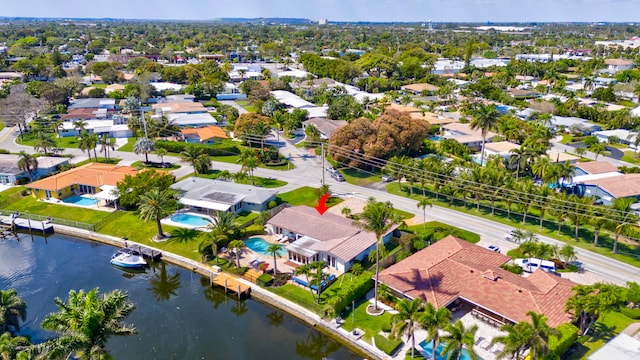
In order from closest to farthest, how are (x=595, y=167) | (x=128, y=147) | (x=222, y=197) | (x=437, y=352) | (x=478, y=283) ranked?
(x=437, y=352)
(x=478, y=283)
(x=222, y=197)
(x=595, y=167)
(x=128, y=147)

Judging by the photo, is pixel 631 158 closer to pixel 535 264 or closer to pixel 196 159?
pixel 535 264

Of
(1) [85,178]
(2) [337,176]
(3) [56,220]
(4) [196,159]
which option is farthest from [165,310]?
(2) [337,176]

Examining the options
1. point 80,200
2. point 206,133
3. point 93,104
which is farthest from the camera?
point 93,104

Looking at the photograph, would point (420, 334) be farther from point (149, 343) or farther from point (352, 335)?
point (149, 343)

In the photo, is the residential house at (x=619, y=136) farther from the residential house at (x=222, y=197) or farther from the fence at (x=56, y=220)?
the fence at (x=56, y=220)

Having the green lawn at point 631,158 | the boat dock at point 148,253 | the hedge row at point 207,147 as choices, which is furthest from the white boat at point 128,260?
the green lawn at point 631,158

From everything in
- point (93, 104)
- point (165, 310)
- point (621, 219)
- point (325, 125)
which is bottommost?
point (165, 310)

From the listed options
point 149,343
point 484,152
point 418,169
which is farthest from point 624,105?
point 149,343
